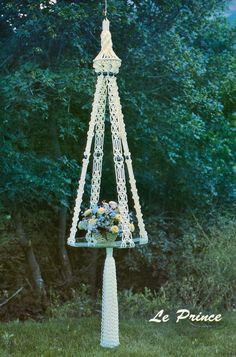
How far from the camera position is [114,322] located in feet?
17.5

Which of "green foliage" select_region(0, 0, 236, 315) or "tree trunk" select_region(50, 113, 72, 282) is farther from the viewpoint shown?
"tree trunk" select_region(50, 113, 72, 282)

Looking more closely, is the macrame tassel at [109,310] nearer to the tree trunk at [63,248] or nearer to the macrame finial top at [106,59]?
the macrame finial top at [106,59]

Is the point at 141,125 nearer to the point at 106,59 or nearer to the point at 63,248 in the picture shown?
the point at 63,248

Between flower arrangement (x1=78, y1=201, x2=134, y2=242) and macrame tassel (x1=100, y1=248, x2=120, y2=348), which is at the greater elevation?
flower arrangement (x1=78, y1=201, x2=134, y2=242)

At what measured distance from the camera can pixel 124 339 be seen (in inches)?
225

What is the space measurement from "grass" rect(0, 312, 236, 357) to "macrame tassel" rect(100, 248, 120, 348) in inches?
3.7

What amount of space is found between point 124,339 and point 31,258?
311 centimetres

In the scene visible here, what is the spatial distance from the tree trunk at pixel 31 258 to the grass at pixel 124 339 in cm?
164

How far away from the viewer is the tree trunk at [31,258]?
8.30 meters

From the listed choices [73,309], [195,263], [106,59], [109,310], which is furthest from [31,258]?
[106,59]

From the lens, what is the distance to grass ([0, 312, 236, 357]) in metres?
5.28

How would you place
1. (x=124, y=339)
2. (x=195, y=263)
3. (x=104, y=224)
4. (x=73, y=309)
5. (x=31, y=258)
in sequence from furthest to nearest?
(x=31, y=258) → (x=195, y=263) → (x=73, y=309) → (x=124, y=339) → (x=104, y=224)

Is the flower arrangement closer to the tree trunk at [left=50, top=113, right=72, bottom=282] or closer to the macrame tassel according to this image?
the macrame tassel

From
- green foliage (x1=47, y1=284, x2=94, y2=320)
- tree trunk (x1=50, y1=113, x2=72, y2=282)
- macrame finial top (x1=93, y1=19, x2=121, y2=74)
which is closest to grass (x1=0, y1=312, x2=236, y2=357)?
green foliage (x1=47, y1=284, x2=94, y2=320)
